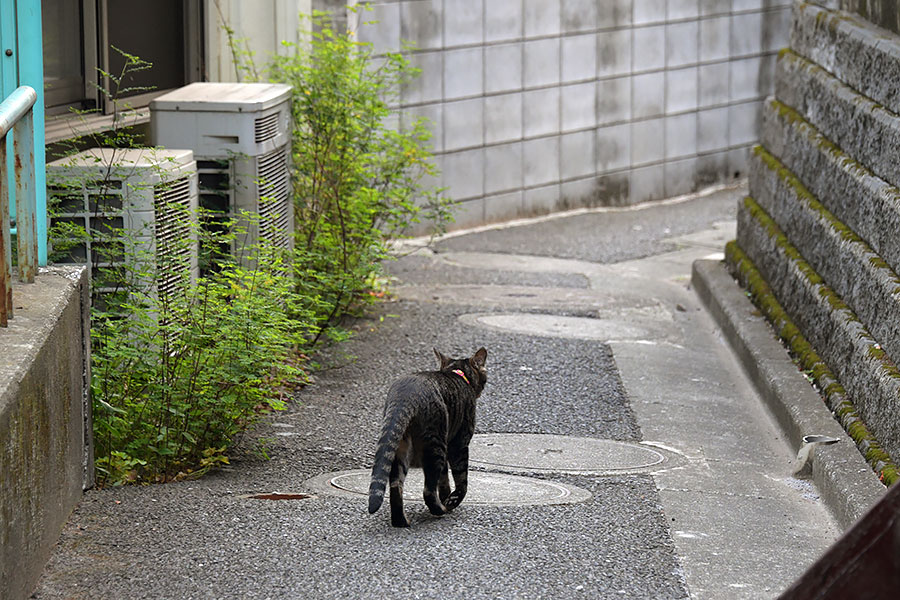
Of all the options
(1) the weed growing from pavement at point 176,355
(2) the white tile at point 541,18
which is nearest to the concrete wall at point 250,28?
(1) the weed growing from pavement at point 176,355

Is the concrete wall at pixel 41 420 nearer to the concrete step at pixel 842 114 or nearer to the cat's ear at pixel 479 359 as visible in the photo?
the cat's ear at pixel 479 359

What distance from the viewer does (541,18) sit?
44.0 ft

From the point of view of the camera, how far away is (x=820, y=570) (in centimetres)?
306

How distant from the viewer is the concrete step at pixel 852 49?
6801 millimetres

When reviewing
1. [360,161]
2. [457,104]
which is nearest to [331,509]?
[360,161]

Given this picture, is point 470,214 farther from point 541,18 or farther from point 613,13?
point 613,13

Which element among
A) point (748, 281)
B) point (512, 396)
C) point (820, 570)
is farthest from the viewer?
point (748, 281)

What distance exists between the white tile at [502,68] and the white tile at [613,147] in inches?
61.7

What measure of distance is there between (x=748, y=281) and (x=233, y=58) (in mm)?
4124

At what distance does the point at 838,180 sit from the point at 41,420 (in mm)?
4863

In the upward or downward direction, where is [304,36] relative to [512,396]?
Result: upward

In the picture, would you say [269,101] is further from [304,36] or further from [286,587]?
[286,587]

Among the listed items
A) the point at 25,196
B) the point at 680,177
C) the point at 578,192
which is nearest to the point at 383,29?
the point at 578,192

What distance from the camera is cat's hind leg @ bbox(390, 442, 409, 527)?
4910 mm
